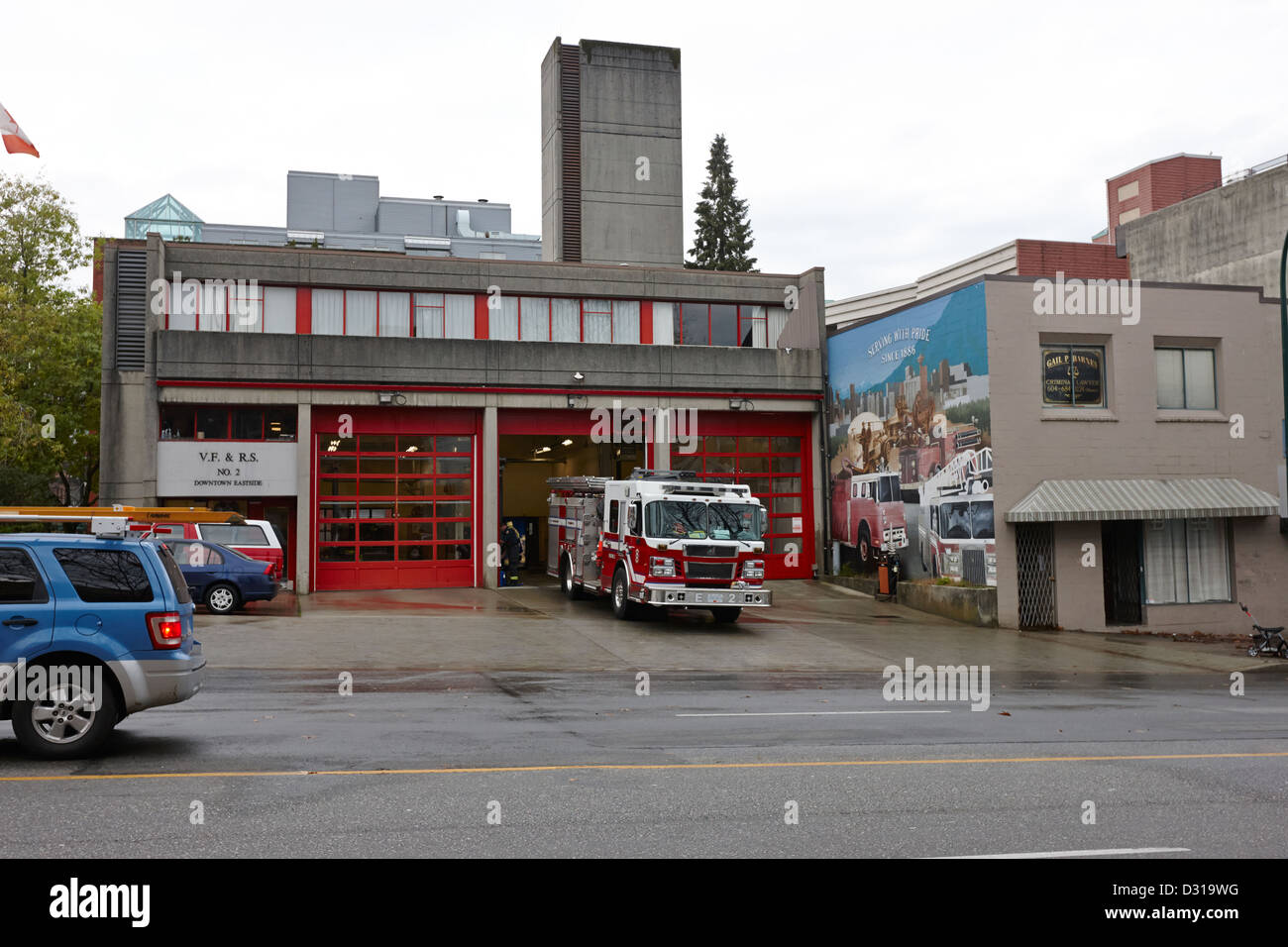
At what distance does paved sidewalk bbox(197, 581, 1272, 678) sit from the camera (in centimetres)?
1716

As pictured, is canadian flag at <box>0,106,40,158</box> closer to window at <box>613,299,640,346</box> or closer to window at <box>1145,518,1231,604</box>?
window at <box>613,299,640,346</box>

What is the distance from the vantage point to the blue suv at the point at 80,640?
28.4 feet

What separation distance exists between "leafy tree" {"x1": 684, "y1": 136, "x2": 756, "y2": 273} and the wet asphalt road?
5294 centimetres

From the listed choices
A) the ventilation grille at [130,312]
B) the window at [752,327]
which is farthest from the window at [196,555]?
the window at [752,327]

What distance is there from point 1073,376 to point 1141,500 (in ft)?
10.5

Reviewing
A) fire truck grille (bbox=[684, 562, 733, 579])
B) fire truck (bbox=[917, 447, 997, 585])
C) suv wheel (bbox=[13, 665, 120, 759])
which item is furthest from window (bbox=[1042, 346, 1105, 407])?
suv wheel (bbox=[13, 665, 120, 759])

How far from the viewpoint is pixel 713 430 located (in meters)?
31.6

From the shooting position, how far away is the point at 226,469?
2762 cm

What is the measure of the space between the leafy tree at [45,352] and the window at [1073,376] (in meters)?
29.3

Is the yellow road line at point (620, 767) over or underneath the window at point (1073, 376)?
underneath

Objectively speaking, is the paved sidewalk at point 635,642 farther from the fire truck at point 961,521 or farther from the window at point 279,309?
the window at point 279,309

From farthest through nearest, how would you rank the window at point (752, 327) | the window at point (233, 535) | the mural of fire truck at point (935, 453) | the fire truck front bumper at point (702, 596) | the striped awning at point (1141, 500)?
1. the window at point (752, 327)
2. the mural of fire truck at point (935, 453)
3. the striped awning at point (1141, 500)
4. the window at point (233, 535)
5. the fire truck front bumper at point (702, 596)
